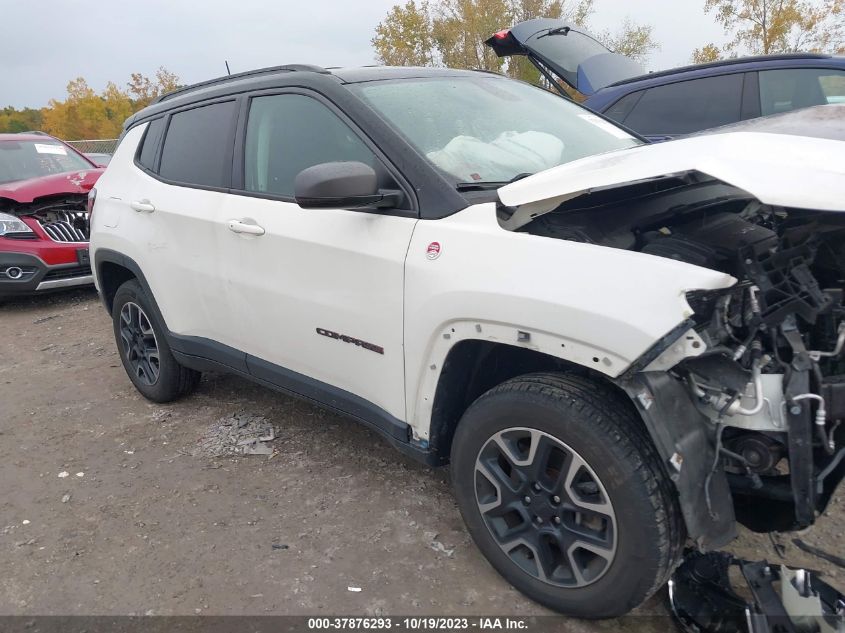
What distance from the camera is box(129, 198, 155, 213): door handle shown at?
11.8ft

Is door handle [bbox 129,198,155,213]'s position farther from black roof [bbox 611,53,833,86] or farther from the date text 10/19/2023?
black roof [bbox 611,53,833,86]

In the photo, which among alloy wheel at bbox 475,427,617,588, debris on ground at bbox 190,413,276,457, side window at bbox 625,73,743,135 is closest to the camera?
alloy wheel at bbox 475,427,617,588

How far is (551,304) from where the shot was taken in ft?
6.35

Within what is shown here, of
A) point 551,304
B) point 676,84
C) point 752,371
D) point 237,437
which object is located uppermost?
point 676,84

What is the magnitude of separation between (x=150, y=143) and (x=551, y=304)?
2975 millimetres

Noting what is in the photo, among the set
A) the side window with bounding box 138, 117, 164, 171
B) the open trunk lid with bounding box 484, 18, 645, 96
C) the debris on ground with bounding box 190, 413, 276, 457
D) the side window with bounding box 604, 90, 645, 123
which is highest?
the open trunk lid with bounding box 484, 18, 645, 96

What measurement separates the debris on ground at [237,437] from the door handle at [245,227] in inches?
48.3

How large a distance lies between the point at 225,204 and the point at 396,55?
28.7 metres

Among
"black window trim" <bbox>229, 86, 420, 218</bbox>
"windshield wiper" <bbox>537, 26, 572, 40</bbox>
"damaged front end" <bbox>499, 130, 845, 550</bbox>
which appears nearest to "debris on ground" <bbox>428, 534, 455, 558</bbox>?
"damaged front end" <bbox>499, 130, 845, 550</bbox>

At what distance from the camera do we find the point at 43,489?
3.32m

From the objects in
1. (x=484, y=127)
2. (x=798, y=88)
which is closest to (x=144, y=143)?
(x=484, y=127)

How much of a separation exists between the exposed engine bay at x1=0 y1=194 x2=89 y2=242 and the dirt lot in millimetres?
3237

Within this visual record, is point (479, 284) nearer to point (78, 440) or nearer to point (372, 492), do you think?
point (372, 492)

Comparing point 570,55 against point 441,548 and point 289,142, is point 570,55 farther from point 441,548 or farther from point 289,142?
point 441,548
